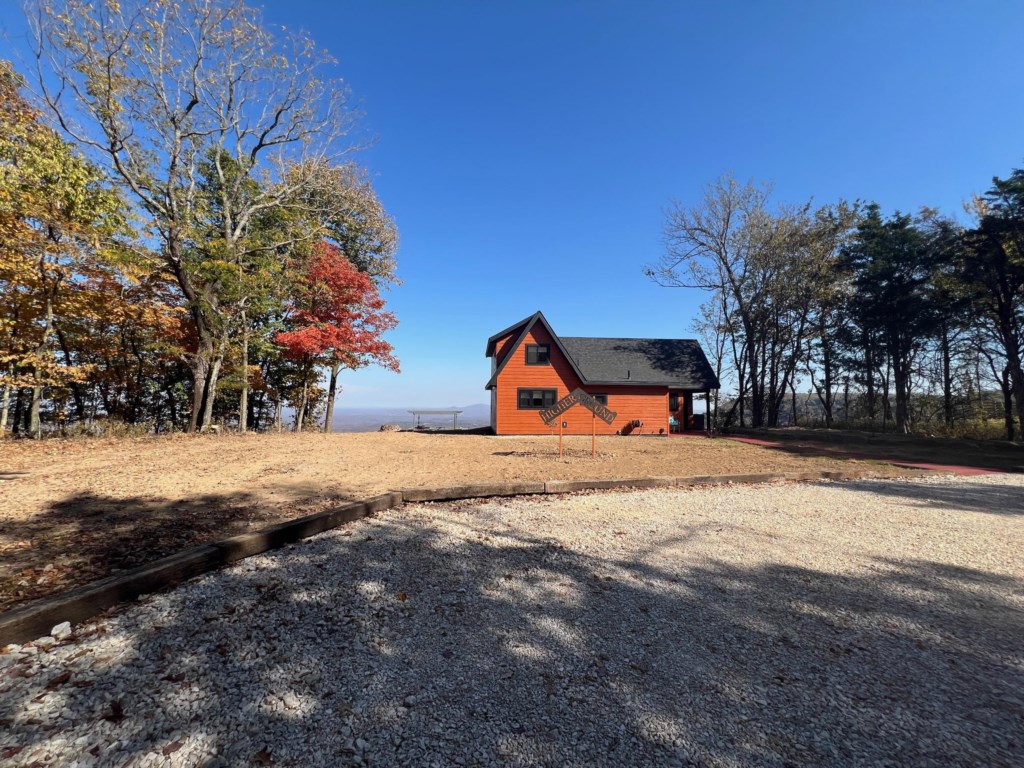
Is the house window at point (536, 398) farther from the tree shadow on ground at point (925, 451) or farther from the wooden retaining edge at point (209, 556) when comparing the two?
the wooden retaining edge at point (209, 556)

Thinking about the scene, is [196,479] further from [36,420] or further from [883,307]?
[883,307]

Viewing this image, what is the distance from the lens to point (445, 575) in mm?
3904

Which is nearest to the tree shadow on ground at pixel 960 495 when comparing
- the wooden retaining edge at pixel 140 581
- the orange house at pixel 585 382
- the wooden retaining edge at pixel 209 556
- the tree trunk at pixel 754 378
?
the wooden retaining edge at pixel 209 556

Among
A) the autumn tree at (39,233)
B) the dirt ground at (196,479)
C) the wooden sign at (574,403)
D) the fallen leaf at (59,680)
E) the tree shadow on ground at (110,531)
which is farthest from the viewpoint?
the wooden sign at (574,403)

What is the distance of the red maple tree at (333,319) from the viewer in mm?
20562

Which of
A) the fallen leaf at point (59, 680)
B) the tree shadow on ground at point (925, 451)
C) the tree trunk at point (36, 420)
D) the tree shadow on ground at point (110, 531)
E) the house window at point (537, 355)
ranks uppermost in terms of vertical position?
the house window at point (537, 355)

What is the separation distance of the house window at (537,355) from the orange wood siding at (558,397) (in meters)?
0.23

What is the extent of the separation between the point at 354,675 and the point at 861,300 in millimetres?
31019

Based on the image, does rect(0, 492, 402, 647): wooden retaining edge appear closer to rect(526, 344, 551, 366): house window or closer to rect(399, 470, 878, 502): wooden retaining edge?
rect(399, 470, 878, 502): wooden retaining edge

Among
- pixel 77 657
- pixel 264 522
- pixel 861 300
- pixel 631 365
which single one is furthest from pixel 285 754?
pixel 861 300

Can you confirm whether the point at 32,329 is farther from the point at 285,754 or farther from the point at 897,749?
the point at 897,749

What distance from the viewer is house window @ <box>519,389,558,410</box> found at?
2255 centimetres

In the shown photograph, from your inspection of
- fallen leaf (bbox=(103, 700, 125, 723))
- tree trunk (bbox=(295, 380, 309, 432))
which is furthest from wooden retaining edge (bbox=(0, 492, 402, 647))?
tree trunk (bbox=(295, 380, 309, 432))

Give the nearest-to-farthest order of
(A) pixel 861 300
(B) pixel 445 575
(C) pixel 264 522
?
(B) pixel 445 575 < (C) pixel 264 522 < (A) pixel 861 300
